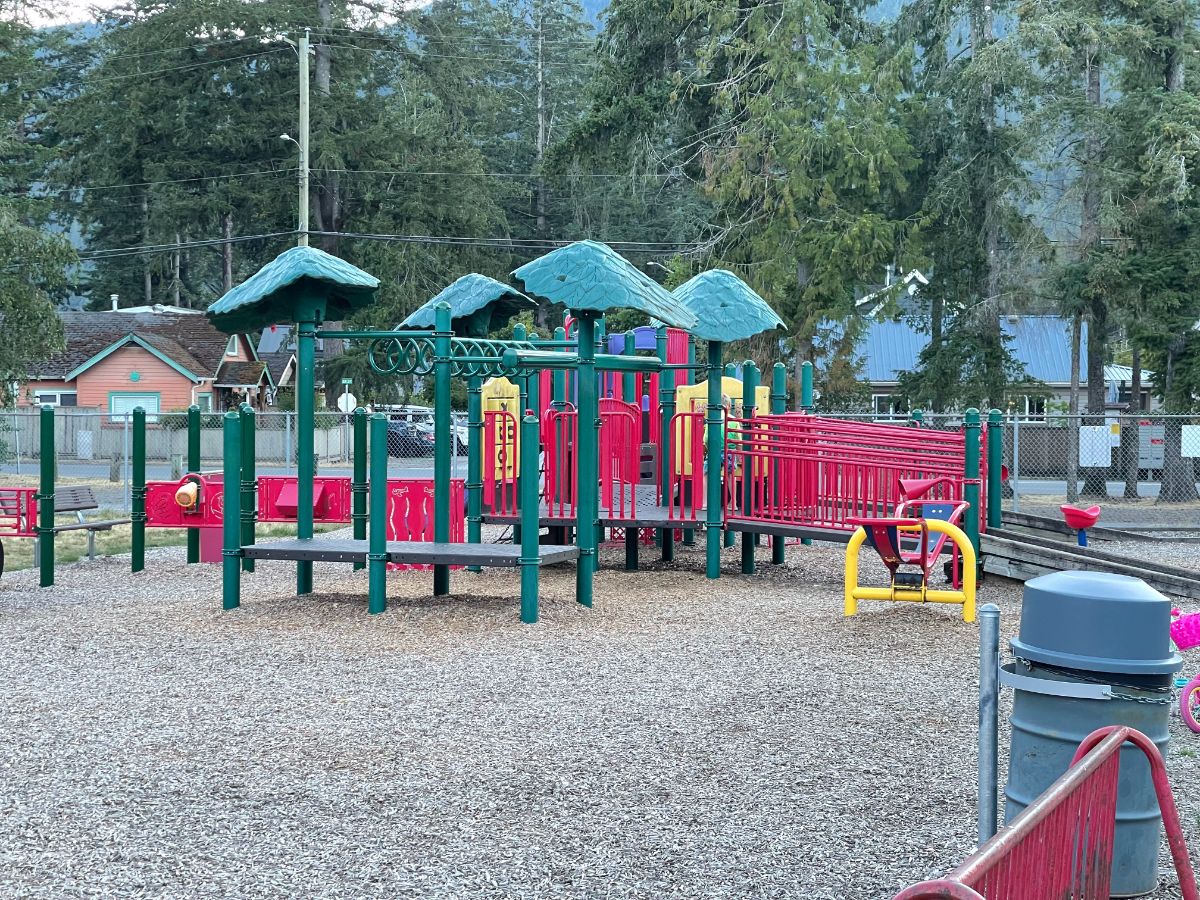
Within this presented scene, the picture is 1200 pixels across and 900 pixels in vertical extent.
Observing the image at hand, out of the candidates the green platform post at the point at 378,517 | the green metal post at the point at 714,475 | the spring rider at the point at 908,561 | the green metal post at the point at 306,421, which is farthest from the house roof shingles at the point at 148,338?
the spring rider at the point at 908,561

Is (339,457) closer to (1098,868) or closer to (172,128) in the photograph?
(172,128)

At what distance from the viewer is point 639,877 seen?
15.0 ft

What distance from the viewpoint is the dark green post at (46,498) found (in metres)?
11.9

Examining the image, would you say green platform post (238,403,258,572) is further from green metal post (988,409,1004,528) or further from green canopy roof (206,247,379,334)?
green metal post (988,409,1004,528)

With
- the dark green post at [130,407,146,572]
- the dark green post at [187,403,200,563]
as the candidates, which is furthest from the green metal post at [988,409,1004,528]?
the dark green post at [130,407,146,572]

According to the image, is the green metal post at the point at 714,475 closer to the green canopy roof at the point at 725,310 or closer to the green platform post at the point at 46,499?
the green canopy roof at the point at 725,310

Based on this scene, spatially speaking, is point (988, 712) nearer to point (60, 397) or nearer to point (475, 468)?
point (475, 468)

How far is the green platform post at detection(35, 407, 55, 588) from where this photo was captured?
39.2 ft

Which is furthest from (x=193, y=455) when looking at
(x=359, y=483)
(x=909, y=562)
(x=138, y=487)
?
(x=909, y=562)

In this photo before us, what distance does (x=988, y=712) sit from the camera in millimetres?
4039

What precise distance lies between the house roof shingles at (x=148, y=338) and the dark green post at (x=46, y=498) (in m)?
35.1

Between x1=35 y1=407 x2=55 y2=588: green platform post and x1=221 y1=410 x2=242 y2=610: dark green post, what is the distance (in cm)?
247

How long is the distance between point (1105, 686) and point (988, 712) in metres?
0.38

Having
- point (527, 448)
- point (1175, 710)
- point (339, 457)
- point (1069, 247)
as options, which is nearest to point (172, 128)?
point (339, 457)
